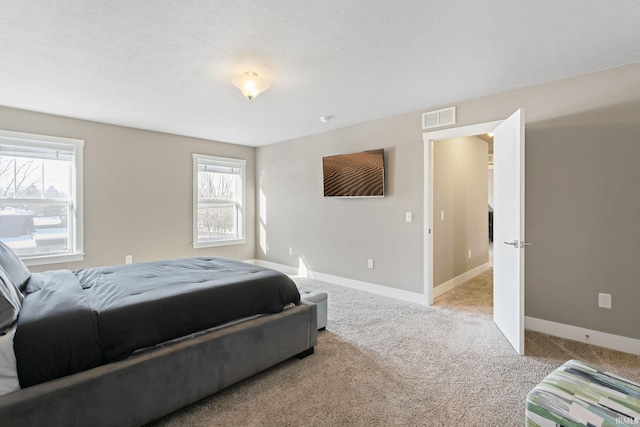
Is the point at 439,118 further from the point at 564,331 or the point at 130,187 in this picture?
the point at 130,187

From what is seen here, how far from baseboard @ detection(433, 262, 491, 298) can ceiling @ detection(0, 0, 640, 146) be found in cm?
245

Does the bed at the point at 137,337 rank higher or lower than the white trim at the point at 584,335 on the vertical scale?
higher

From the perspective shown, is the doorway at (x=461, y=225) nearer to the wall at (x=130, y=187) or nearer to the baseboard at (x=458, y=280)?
the baseboard at (x=458, y=280)

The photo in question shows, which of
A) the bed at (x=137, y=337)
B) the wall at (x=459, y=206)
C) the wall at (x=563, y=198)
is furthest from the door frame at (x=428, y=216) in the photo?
the bed at (x=137, y=337)

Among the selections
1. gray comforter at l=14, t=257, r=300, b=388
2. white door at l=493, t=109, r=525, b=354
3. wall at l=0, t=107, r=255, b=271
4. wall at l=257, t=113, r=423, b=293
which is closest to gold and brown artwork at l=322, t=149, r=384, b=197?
wall at l=257, t=113, r=423, b=293

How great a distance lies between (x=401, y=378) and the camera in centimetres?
223

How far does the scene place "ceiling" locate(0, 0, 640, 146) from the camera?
1904mm

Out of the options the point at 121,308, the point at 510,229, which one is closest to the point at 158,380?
the point at 121,308

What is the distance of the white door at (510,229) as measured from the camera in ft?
8.37

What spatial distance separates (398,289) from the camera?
4.14 m

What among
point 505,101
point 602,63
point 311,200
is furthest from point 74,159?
point 602,63

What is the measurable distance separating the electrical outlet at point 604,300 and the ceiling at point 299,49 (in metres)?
1.99

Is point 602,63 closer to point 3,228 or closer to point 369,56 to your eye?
point 369,56

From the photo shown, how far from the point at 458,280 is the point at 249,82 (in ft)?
13.3
